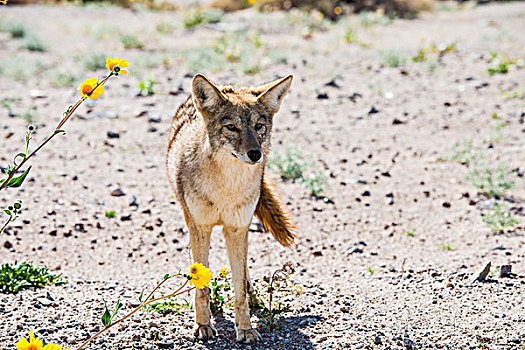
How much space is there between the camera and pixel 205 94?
4234 millimetres

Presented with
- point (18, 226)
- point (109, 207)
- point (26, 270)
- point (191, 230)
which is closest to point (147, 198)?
point (109, 207)

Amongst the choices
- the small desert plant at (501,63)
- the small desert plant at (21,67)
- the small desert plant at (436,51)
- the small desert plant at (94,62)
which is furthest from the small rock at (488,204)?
the small desert plant at (21,67)

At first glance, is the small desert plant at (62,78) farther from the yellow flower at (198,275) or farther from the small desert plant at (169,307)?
the yellow flower at (198,275)

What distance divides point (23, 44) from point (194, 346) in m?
12.1

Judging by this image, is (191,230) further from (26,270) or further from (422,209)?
(422,209)

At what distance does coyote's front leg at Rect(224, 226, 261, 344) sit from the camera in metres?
4.36

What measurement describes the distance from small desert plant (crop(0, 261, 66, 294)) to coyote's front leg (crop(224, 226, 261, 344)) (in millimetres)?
1602

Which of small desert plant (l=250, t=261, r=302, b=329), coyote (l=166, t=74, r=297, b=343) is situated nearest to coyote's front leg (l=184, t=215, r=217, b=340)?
coyote (l=166, t=74, r=297, b=343)

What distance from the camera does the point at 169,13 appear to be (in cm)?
2009

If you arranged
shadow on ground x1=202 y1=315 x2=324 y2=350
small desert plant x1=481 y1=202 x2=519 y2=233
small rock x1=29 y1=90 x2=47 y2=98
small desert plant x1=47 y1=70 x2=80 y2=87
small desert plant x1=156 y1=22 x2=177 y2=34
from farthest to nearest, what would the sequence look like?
small desert plant x1=156 y1=22 x2=177 y2=34, small desert plant x1=47 y1=70 x2=80 y2=87, small rock x1=29 y1=90 x2=47 y2=98, small desert plant x1=481 y1=202 x2=519 y2=233, shadow on ground x1=202 y1=315 x2=324 y2=350

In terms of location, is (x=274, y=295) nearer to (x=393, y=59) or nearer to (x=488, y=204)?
(x=488, y=204)

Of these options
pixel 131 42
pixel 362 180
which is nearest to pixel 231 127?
pixel 362 180

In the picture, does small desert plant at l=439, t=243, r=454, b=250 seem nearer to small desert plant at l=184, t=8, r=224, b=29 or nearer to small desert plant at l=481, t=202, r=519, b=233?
Answer: small desert plant at l=481, t=202, r=519, b=233

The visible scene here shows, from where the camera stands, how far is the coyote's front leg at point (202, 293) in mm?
4359
